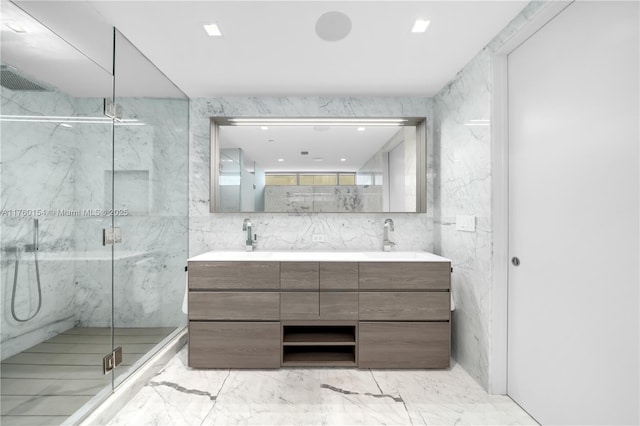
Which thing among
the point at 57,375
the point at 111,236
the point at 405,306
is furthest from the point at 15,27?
the point at 405,306

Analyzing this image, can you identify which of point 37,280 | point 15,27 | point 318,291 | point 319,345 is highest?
point 15,27

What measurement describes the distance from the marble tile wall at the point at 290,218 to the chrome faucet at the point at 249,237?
0.16 feet

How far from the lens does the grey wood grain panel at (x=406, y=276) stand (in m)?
2.19

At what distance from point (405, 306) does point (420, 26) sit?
1.78 meters

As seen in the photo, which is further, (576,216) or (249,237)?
(249,237)

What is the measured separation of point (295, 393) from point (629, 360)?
64.6 inches

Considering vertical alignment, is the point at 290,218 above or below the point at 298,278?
above

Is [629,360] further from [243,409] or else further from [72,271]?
[72,271]

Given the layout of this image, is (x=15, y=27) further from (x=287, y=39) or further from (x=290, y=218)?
(x=290, y=218)

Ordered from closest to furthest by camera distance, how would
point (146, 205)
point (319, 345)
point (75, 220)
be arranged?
point (75, 220) < point (146, 205) < point (319, 345)

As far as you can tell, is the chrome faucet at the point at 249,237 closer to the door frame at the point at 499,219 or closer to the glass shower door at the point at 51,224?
the glass shower door at the point at 51,224

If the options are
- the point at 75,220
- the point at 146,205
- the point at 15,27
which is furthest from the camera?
the point at 146,205

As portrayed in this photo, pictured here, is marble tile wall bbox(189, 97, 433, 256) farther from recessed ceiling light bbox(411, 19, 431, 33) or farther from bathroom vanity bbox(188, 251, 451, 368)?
recessed ceiling light bbox(411, 19, 431, 33)

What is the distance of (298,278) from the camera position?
86.5 inches
